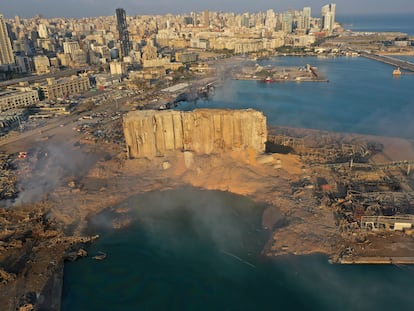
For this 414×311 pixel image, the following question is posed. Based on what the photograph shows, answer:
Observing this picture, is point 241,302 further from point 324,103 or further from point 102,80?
point 102,80

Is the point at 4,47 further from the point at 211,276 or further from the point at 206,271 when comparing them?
the point at 211,276

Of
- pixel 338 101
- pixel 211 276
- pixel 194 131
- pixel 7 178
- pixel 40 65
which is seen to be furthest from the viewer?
pixel 40 65

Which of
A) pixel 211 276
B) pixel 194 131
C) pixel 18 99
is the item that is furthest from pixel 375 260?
pixel 18 99

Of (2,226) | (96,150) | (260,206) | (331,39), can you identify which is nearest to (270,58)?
(331,39)

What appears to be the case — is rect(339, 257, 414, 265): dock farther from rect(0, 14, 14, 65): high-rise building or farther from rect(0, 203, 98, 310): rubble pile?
rect(0, 14, 14, 65): high-rise building

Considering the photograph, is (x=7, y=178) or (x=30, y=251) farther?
(x=7, y=178)

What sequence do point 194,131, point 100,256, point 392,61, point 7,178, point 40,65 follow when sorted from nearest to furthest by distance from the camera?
point 100,256, point 7,178, point 194,131, point 40,65, point 392,61

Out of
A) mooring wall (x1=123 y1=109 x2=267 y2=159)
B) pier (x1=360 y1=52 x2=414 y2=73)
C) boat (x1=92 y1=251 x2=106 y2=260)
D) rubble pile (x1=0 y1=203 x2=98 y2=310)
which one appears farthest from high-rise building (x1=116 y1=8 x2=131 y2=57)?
boat (x1=92 y1=251 x2=106 y2=260)
